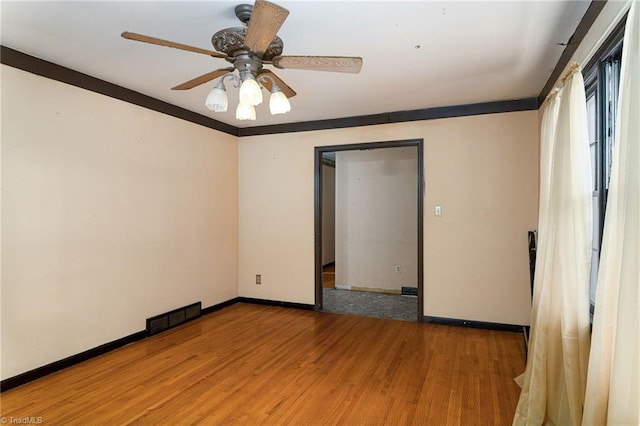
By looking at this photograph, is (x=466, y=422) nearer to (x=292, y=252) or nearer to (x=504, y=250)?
(x=504, y=250)

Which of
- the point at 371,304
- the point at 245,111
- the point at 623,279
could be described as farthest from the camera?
the point at 371,304

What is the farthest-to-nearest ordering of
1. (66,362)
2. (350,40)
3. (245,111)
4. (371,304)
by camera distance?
(371,304) < (66,362) < (350,40) < (245,111)

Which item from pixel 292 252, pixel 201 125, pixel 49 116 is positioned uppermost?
pixel 201 125

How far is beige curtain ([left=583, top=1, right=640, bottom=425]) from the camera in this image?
3.94 ft

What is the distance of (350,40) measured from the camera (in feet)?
7.60

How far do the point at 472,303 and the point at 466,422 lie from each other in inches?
73.3

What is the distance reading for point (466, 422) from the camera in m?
2.11

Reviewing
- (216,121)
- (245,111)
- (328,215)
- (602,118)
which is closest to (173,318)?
(216,121)

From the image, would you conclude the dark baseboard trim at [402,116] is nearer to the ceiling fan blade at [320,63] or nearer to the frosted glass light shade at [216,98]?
the ceiling fan blade at [320,63]

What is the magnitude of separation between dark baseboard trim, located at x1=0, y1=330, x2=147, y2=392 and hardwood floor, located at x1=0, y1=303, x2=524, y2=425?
0.05 m

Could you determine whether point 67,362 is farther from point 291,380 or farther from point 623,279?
point 623,279

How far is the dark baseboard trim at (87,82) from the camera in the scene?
250 cm

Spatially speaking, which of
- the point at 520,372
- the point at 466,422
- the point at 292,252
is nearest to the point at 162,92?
the point at 292,252

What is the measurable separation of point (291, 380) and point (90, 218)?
6.94ft
